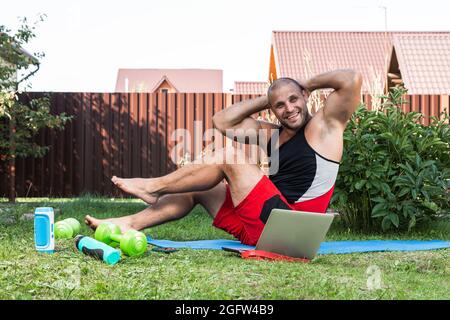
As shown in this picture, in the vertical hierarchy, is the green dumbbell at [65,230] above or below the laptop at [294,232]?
below

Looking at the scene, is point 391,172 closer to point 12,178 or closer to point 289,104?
point 289,104

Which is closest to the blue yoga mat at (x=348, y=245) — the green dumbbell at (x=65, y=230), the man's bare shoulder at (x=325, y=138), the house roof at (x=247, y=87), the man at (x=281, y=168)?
the man at (x=281, y=168)

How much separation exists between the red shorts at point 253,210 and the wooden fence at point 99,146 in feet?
16.8

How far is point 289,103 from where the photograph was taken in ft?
11.3

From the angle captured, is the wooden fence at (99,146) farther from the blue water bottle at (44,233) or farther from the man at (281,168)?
the blue water bottle at (44,233)

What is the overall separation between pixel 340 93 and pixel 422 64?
871cm

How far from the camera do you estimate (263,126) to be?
373cm

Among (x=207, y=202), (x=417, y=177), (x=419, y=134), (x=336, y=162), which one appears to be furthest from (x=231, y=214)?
(x=419, y=134)

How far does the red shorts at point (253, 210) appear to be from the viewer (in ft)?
11.3

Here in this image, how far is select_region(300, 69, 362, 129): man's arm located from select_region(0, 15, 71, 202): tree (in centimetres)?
496

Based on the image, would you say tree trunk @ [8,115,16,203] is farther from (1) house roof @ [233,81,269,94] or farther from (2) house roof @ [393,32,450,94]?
(1) house roof @ [233,81,269,94]
